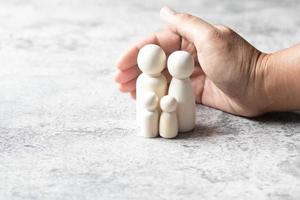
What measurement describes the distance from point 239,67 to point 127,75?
0.22m

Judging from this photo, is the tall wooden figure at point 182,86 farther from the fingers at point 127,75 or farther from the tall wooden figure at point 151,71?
the fingers at point 127,75

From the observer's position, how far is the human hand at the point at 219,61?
4.28 ft

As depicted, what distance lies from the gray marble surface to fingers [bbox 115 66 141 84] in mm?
64

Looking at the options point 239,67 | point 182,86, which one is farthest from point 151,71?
point 239,67

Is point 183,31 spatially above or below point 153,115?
above

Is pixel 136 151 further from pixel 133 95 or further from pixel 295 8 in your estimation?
pixel 295 8

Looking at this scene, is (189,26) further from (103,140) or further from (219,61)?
(103,140)

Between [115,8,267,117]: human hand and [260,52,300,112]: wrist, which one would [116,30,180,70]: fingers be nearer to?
[115,8,267,117]: human hand

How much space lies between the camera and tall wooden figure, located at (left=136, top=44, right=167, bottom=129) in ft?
4.07

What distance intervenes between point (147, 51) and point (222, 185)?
274 millimetres

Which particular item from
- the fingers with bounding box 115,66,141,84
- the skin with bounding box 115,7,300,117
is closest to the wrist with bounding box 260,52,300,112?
the skin with bounding box 115,7,300,117

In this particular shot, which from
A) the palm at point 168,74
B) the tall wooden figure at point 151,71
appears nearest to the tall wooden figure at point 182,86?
the tall wooden figure at point 151,71

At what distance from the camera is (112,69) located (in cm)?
167

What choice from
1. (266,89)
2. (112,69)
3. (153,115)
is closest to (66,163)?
(153,115)
